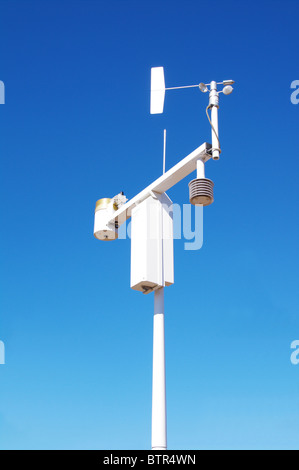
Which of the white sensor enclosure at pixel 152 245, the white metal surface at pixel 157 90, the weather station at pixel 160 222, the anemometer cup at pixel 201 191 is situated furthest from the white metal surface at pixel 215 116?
the white sensor enclosure at pixel 152 245

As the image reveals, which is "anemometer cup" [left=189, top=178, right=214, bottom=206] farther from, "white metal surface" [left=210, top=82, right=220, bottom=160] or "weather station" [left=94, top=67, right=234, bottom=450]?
"white metal surface" [left=210, top=82, right=220, bottom=160]

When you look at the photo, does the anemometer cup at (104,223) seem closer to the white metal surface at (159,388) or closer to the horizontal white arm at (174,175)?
the horizontal white arm at (174,175)

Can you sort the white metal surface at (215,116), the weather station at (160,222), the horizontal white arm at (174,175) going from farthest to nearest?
the horizontal white arm at (174,175) < the white metal surface at (215,116) < the weather station at (160,222)

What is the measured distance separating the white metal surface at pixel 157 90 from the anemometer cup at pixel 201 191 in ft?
7.95

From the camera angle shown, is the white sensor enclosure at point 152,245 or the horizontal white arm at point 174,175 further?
the white sensor enclosure at point 152,245

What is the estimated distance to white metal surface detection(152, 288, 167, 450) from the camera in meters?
9.83

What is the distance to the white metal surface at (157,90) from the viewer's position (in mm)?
12359

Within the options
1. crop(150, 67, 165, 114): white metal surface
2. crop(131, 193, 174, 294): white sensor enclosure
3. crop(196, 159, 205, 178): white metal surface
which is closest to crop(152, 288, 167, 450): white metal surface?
crop(131, 193, 174, 294): white sensor enclosure

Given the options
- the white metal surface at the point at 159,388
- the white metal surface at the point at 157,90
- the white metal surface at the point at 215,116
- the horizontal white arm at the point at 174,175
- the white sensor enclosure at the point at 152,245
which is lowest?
the white metal surface at the point at 159,388

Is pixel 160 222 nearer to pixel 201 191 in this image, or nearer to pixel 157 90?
pixel 201 191

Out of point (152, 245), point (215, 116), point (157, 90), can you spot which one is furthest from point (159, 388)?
point (157, 90)

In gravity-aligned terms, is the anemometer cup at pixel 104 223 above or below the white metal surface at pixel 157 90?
below

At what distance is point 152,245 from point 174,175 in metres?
1.54
